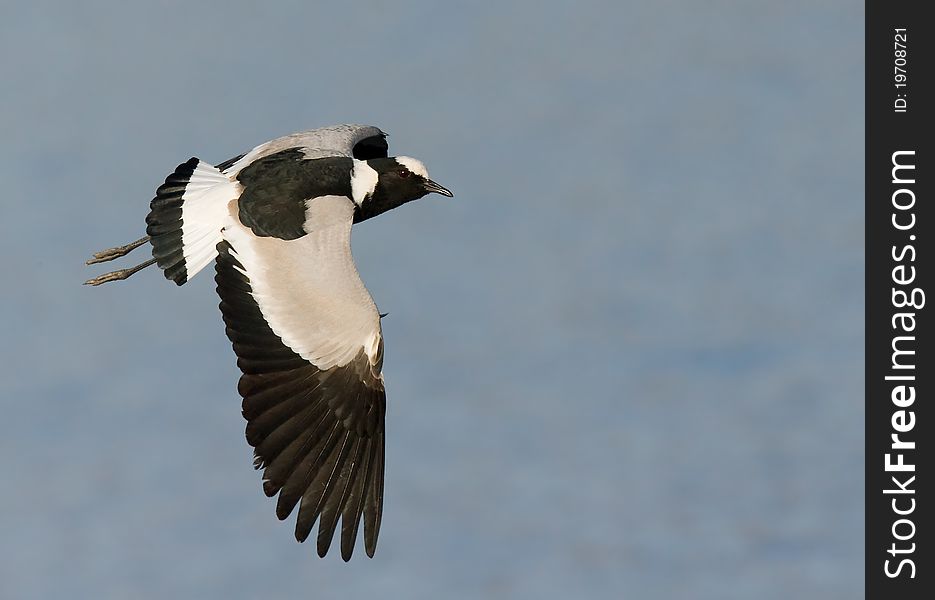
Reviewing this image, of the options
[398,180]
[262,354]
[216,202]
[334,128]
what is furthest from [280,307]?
[334,128]

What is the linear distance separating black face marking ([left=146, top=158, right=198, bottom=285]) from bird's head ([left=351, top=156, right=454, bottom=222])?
5.48 ft

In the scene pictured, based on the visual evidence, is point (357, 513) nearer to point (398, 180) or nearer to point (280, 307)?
point (280, 307)

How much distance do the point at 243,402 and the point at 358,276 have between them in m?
1.64

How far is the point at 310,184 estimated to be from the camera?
15969 mm

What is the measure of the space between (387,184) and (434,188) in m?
0.57

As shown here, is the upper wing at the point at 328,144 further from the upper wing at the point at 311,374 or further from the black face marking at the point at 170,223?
the upper wing at the point at 311,374

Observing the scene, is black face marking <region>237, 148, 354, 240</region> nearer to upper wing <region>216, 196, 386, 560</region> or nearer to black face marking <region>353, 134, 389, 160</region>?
upper wing <region>216, 196, 386, 560</region>

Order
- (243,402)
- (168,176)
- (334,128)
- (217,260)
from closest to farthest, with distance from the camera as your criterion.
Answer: (243,402), (217,260), (168,176), (334,128)

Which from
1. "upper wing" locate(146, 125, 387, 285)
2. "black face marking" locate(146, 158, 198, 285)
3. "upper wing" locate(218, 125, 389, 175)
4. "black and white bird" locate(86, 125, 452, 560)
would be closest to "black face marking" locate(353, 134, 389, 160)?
"upper wing" locate(218, 125, 389, 175)

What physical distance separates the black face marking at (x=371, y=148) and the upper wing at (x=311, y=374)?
3.76 meters

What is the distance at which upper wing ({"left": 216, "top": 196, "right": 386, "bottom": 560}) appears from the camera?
1438 cm

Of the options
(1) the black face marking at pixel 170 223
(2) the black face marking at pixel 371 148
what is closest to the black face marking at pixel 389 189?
(1) the black face marking at pixel 170 223

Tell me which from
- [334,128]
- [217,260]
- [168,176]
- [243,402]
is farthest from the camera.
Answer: [334,128]

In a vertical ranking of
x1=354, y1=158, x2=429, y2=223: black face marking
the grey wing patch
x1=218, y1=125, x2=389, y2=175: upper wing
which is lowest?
the grey wing patch
